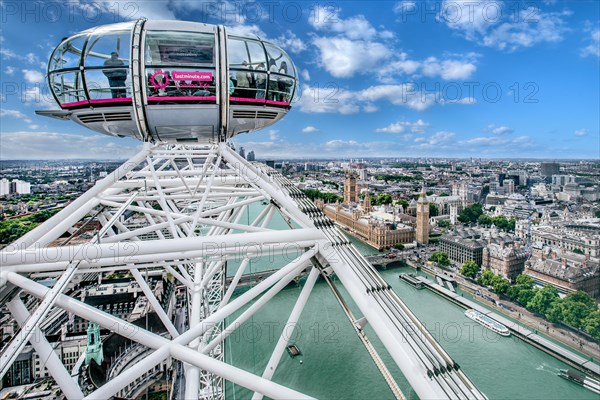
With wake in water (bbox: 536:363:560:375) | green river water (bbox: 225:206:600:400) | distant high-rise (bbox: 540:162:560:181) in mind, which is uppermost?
distant high-rise (bbox: 540:162:560:181)

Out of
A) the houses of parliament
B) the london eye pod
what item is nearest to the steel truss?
the london eye pod

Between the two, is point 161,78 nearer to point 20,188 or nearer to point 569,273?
point 569,273

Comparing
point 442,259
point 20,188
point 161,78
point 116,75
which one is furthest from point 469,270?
point 20,188

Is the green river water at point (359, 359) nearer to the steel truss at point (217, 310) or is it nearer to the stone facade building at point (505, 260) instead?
the steel truss at point (217, 310)

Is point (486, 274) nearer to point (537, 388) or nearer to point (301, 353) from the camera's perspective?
point (537, 388)

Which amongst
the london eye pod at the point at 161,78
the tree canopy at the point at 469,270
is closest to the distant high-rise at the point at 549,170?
the tree canopy at the point at 469,270

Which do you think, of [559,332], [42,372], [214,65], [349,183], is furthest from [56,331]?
[349,183]

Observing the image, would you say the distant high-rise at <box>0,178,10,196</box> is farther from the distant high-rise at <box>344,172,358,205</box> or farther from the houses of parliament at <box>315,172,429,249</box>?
the distant high-rise at <box>344,172,358,205</box>
